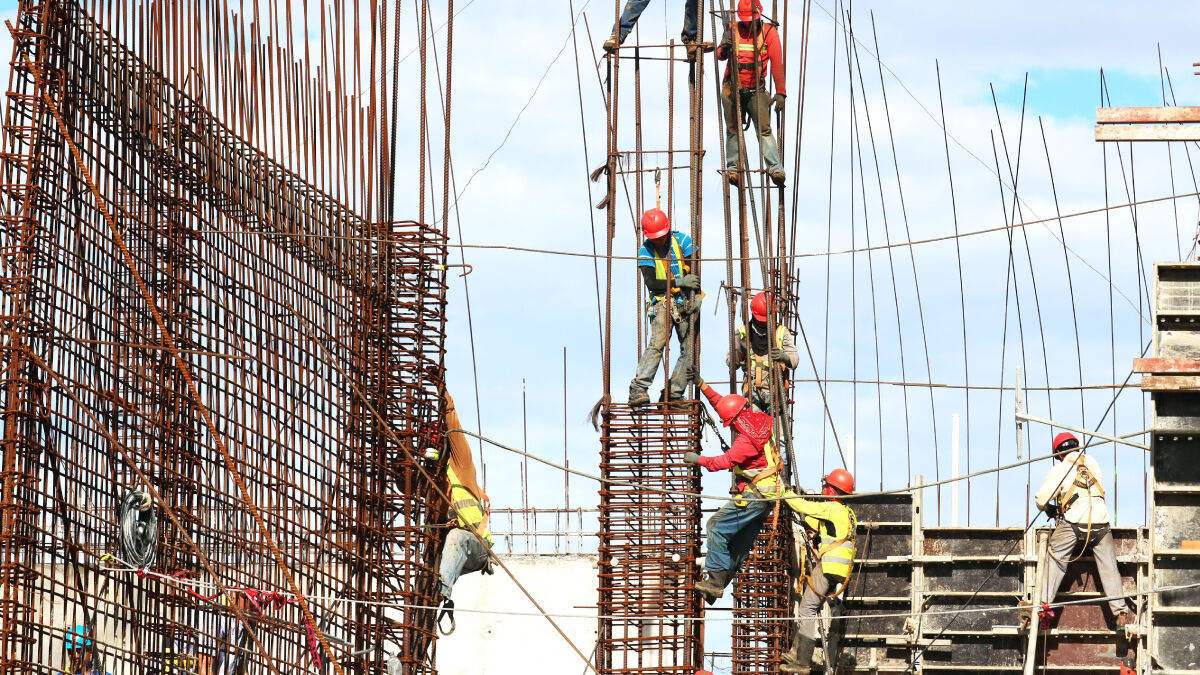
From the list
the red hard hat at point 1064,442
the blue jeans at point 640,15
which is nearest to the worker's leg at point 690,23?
the blue jeans at point 640,15

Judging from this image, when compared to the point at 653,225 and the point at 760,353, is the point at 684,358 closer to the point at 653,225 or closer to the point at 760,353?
the point at 653,225

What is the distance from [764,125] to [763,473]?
4.20m

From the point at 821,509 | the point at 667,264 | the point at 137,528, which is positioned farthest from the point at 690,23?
the point at 137,528

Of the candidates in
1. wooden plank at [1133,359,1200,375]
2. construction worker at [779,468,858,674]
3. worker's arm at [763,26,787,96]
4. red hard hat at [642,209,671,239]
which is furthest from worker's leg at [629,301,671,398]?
wooden plank at [1133,359,1200,375]

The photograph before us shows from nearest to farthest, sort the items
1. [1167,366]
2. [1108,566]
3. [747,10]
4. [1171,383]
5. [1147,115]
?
[1147,115] < [1167,366] < [1171,383] < [1108,566] < [747,10]

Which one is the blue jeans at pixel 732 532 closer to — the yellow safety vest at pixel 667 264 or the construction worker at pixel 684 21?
the yellow safety vest at pixel 667 264

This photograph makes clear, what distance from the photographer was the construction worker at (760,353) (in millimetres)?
19562

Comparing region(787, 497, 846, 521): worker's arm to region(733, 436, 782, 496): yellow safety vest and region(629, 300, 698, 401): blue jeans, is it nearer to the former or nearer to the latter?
region(733, 436, 782, 496): yellow safety vest

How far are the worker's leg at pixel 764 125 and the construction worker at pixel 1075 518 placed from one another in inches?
179

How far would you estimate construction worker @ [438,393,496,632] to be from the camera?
60.8 feet

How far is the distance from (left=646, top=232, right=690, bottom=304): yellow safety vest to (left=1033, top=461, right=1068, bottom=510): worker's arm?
4.15 meters

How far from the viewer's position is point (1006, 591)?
18750 millimetres

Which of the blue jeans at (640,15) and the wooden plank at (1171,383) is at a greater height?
the blue jeans at (640,15)

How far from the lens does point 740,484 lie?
1769 centimetres
